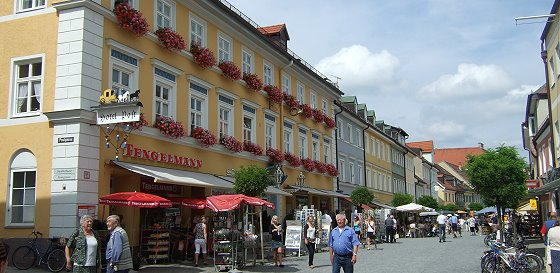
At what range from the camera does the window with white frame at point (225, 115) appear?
81.1 feet

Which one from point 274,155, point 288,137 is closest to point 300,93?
point 288,137

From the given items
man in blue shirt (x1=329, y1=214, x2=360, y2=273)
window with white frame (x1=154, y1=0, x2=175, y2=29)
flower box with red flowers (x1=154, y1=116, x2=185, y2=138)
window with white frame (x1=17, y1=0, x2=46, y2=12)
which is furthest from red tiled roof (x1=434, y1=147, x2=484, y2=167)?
man in blue shirt (x1=329, y1=214, x2=360, y2=273)

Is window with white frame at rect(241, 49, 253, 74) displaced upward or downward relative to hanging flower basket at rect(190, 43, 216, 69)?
upward

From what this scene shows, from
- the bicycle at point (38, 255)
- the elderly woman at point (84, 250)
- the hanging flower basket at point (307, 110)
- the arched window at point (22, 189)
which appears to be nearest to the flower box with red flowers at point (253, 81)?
the hanging flower basket at point (307, 110)

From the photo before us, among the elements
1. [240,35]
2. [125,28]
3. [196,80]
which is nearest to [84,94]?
[125,28]

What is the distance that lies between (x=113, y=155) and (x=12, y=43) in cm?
459

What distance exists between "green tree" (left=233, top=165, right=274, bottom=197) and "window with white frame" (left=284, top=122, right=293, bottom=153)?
11120 millimetres

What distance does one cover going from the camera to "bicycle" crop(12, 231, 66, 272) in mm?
15398

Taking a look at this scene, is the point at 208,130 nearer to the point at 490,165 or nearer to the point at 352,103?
the point at 490,165

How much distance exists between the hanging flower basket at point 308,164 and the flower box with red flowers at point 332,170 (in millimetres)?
3058

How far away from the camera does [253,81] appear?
2728 cm

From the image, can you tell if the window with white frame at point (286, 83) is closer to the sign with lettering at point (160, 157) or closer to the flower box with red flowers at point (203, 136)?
the flower box with red flowers at point (203, 136)

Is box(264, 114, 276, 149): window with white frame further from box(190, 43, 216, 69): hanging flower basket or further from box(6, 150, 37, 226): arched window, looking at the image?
box(6, 150, 37, 226): arched window

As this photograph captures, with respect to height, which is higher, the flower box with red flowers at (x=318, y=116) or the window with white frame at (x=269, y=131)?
the flower box with red flowers at (x=318, y=116)
